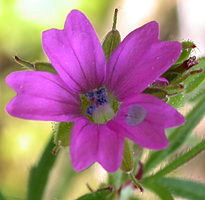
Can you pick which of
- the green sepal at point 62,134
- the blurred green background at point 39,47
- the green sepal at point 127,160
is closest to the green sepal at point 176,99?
the green sepal at point 127,160

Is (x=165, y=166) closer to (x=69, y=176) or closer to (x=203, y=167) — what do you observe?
(x=69, y=176)

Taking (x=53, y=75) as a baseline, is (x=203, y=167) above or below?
below

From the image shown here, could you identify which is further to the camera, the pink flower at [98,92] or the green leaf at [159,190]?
the green leaf at [159,190]

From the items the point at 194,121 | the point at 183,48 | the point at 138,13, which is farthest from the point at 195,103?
the point at 138,13

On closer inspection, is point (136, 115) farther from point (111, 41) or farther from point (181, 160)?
point (181, 160)

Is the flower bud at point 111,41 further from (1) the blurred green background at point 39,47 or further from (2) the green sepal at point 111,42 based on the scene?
(1) the blurred green background at point 39,47
